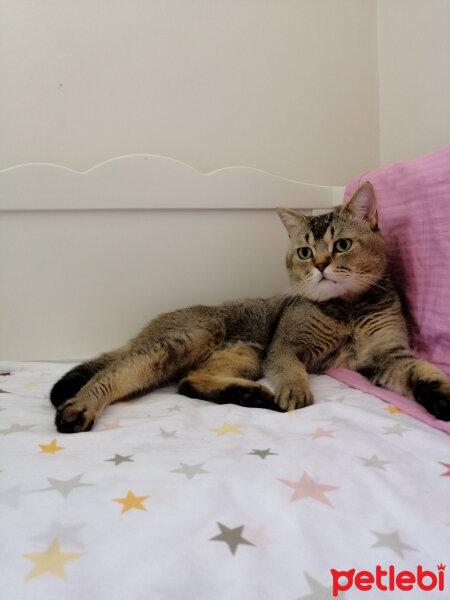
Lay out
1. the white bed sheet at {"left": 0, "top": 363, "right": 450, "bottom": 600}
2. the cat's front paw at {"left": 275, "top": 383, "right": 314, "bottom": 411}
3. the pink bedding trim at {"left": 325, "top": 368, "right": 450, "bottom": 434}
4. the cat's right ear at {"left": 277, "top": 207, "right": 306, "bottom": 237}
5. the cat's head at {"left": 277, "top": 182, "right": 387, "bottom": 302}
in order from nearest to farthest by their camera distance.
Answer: the white bed sheet at {"left": 0, "top": 363, "right": 450, "bottom": 600}, the pink bedding trim at {"left": 325, "top": 368, "right": 450, "bottom": 434}, the cat's front paw at {"left": 275, "top": 383, "right": 314, "bottom": 411}, the cat's head at {"left": 277, "top": 182, "right": 387, "bottom": 302}, the cat's right ear at {"left": 277, "top": 207, "right": 306, "bottom": 237}

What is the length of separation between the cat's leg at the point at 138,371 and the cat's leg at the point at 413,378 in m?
0.57

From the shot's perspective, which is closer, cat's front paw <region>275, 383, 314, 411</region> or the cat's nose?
cat's front paw <region>275, 383, 314, 411</region>

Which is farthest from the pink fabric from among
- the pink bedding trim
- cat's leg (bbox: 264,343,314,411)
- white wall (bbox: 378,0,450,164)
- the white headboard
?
the white headboard

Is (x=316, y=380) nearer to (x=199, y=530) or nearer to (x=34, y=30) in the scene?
(x=199, y=530)

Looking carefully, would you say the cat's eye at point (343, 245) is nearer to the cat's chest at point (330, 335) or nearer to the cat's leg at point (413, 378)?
the cat's chest at point (330, 335)

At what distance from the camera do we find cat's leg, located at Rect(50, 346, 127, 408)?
1266mm

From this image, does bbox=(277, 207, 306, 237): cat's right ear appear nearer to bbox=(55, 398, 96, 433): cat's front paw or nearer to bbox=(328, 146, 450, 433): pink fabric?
bbox=(328, 146, 450, 433): pink fabric

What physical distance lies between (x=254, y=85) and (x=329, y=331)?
Answer: 1.22 metres

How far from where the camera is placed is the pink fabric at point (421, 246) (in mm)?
1367

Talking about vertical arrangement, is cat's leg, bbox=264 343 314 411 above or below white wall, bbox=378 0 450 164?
below

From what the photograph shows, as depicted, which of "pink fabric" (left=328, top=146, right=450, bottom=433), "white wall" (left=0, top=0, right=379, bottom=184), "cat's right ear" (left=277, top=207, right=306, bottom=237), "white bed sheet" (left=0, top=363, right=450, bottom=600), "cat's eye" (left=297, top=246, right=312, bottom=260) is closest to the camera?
"white bed sheet" (left=0, top=363, right=450, bottom=600)

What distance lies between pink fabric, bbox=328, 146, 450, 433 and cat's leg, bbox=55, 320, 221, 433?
479mm

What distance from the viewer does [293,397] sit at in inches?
47.6

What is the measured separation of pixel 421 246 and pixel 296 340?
20.0 inches
